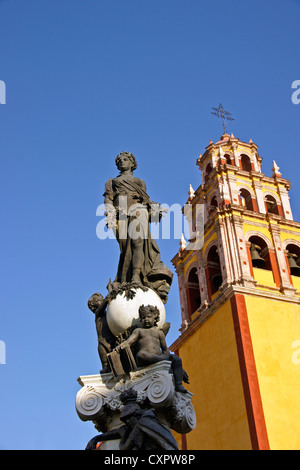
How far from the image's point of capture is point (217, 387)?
55.8 feet

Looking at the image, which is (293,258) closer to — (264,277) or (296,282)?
(296,282)

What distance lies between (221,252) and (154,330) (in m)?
13.4

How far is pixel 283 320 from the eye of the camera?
1769 cm

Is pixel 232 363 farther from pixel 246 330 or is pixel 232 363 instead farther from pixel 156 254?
pixel 156 254

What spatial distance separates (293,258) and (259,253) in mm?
1154

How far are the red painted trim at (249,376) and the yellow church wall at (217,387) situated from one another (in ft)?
0.72

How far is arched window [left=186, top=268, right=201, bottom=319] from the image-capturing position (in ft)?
64.6

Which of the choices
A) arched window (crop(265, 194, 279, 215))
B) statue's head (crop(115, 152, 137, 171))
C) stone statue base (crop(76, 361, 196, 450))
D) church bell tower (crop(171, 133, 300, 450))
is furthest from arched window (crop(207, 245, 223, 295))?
stone statue base (crop(76, 361, 196, 450))

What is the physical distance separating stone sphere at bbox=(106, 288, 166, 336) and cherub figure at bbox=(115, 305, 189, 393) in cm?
14

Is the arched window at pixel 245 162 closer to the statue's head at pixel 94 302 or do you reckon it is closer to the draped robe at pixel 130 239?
the draped robe at pixel 130 239

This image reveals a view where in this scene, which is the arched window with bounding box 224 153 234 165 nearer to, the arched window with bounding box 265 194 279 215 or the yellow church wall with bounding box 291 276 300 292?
the arched window with bounding box 265 194 279 215

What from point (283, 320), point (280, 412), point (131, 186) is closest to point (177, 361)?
point (131, 186)

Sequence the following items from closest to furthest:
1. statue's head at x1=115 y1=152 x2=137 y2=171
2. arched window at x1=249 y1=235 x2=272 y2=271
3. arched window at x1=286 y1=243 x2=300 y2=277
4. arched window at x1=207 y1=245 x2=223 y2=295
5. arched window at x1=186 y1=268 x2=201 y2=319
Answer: statue's head at x1=115 y1=152 x2=137 y2=171, arched window at x1=249 y1=235 x2=272 y2=271, arched window at x1=207 y1=245 x2=223 y2=295, arched window at x1=286 y1=243 x2=300 y2=277, arched window at x1=186 y1=268 x2=201 y2=319
